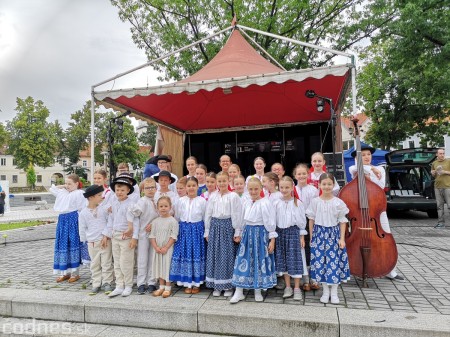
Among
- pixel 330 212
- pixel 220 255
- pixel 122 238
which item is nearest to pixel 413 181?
pixel 330 212

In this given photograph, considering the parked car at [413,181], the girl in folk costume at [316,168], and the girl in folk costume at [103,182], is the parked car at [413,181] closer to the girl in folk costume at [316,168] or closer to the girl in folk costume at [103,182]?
the girl in folk costume at [316,168]

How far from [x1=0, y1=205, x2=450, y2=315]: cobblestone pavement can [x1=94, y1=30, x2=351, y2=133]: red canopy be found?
3060 millimetres

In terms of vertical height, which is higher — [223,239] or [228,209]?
[228,209]

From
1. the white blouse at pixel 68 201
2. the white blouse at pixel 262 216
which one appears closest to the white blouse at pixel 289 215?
the white blouse at pixel 262 216

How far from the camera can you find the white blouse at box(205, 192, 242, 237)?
13.3 feet

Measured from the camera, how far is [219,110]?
9062 millimetres

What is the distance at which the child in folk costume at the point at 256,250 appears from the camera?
12.5ft

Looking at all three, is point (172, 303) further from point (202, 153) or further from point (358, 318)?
point (202, 153)

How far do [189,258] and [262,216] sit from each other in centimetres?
106

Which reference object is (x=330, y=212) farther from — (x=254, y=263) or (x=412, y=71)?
(x=412, y=71)

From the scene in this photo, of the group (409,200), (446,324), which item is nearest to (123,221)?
(446,324)

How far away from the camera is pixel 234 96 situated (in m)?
8.27

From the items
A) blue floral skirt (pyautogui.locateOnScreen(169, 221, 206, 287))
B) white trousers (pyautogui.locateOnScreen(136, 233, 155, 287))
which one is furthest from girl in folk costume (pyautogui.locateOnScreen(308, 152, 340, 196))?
white trousers (pyautogui.locateOnScreen(136, 233, 155, 287))

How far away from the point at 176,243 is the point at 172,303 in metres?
0.74
